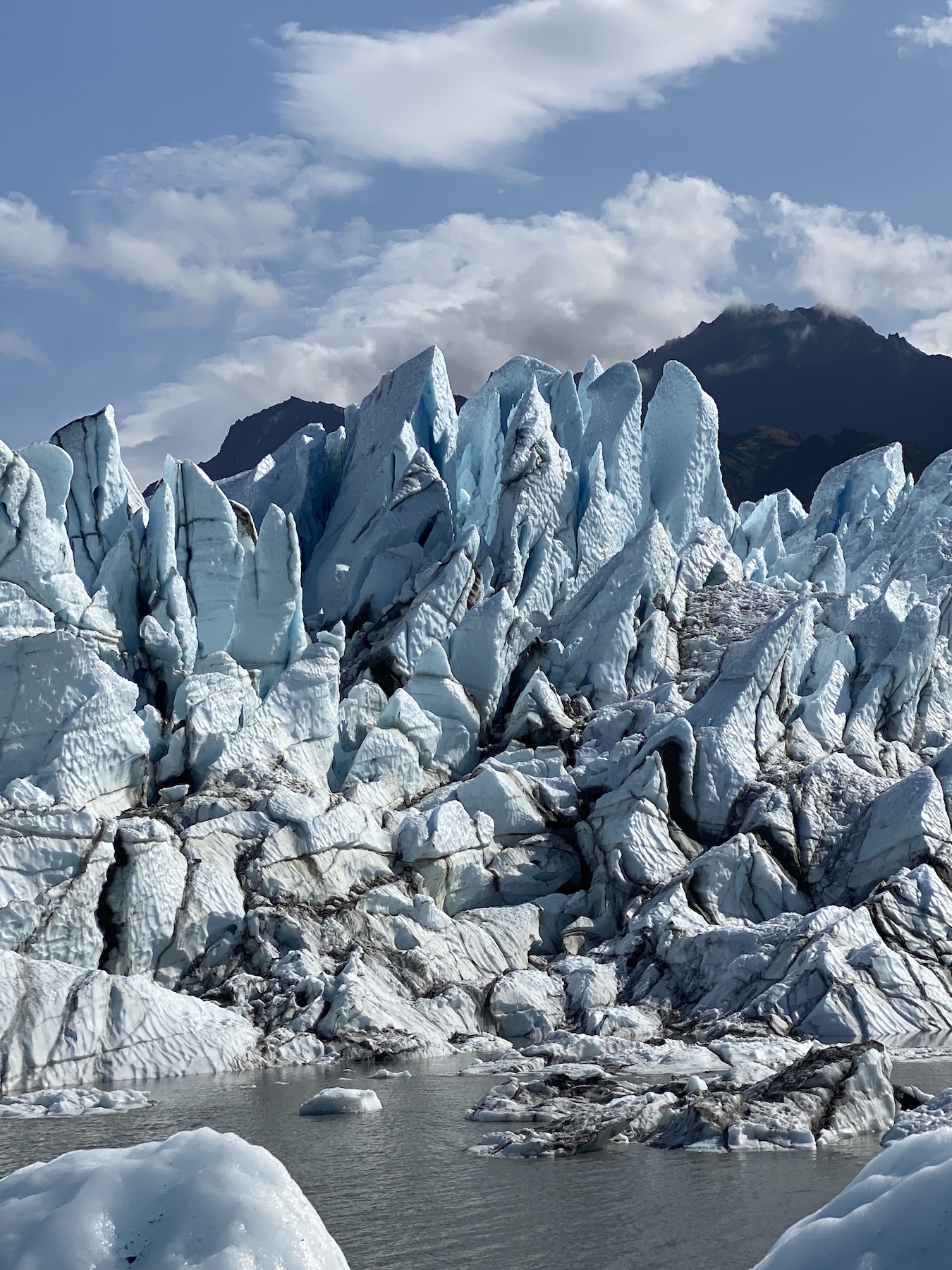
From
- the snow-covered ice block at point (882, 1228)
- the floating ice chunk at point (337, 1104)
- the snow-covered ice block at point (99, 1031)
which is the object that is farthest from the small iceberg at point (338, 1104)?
the snow-covered ice block at point (882, 1228)

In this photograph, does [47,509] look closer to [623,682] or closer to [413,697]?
[413,697]

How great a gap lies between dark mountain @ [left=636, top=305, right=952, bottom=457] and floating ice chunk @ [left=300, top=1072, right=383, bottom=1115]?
67.6m

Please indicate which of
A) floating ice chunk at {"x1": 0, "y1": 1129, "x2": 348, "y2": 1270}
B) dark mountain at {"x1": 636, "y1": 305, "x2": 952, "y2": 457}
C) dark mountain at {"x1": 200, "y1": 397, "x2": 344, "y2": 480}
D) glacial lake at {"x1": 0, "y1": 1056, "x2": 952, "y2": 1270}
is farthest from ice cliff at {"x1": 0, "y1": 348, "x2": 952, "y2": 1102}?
dark mountain at {"x1": 636, "y1": 305, "x2": 952, "y2": 457}

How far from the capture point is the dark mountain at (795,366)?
3098 inches

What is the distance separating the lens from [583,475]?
110 feet

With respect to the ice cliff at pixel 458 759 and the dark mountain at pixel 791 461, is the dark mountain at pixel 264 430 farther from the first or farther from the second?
the ice cliff at pixel 458 759

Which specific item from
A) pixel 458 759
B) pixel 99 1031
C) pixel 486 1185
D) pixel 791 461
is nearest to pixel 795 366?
pixel 791 461

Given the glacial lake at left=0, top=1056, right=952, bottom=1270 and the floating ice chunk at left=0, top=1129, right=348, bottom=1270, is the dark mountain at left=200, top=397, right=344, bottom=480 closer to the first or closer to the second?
the glacial lake at left=0, top=1056, right=952, bottom=1270

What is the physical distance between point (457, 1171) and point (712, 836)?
521 inches

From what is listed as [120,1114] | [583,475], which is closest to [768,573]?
[583,475]

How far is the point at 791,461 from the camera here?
68.9m

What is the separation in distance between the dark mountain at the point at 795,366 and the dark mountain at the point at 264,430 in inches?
755

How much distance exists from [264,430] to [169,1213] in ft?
238

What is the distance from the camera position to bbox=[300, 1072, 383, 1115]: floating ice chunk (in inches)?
535
